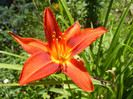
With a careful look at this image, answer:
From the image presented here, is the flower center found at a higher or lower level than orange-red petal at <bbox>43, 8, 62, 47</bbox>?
lower

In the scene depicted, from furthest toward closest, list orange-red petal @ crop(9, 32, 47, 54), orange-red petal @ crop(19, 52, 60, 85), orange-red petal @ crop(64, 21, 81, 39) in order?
orange-red petal @ crop(64, 21, 81, 39), orange-red petal @ crop(9, 32, 47, 54), orange-red petal @ crop(19, 52, 60, 85)

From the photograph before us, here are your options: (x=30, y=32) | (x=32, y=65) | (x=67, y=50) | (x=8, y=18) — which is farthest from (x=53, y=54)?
(x=8, y=18)

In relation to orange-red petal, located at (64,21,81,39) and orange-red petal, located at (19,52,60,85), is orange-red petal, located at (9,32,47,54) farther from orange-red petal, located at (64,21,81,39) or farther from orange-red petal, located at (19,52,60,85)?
orange-red petal, located at (64,21,81,39)

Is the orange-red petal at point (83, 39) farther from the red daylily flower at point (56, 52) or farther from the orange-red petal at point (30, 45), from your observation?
the orange-red petal at point (30, 45)

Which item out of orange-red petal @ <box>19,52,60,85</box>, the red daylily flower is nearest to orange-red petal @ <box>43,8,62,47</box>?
the red daylily flower

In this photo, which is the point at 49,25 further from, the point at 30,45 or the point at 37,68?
the point at 37,68

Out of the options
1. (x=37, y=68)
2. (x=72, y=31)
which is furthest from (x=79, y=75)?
→ (x=72, y=31)

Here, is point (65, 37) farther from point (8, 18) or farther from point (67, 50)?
point (8, 18)
